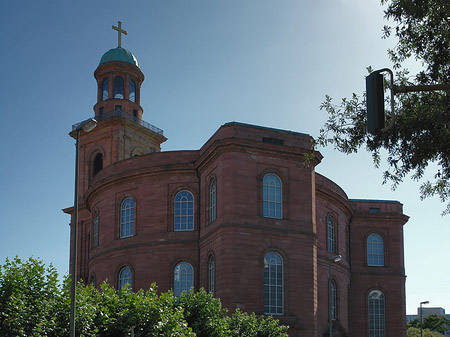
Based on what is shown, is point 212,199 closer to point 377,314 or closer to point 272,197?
point 272,197

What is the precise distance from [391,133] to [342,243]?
2644cm

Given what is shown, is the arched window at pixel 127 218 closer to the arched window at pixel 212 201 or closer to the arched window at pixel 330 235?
the arched window at pixel 212 201

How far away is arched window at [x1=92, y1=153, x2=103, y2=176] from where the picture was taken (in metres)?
51.5

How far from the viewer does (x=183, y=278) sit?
36969 mm

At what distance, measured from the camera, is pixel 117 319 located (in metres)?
22.0

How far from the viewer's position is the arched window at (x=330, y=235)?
4266 centimetres

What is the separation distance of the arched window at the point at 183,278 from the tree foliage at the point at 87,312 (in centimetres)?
1150

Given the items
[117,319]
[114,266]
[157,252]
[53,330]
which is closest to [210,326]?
[117,319]

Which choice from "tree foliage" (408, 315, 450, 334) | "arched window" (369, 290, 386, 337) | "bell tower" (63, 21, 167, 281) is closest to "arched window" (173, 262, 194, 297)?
"bell tower" (63, 21, 167, 281)

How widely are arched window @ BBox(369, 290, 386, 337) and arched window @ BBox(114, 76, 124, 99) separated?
2440cm

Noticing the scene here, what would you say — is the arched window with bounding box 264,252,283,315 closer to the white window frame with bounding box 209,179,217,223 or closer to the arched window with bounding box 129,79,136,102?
the white window frame with bounding box 209,179,217,223

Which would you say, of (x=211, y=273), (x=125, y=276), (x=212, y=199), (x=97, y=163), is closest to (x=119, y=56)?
(x=97, y=163)

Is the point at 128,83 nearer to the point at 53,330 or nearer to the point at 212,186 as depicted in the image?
the point at 212,186

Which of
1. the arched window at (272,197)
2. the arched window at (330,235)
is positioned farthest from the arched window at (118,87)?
the arched window at (272,197)
